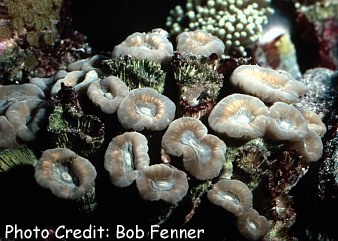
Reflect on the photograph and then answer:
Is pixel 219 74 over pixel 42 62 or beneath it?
over

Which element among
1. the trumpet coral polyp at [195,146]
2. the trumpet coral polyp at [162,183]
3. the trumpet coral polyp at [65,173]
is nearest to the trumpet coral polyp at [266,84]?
the trumpet coral polyp at [195,146]

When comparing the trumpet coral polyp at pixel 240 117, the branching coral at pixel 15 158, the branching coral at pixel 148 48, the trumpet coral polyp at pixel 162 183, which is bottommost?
the branching coral at pixel 15 158

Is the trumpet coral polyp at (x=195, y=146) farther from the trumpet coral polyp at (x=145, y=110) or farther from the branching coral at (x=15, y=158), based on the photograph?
the branching coral at (x=15, y=158)

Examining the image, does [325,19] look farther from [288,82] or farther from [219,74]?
[219,74]

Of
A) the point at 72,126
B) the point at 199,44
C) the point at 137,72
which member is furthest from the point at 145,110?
the point at 199,44

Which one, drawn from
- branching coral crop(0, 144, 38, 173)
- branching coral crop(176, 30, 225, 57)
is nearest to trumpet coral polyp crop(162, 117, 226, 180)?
branching coral crop(176, 30, 225, 57)

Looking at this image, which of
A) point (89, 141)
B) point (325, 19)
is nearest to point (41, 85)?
point (89, 141)
